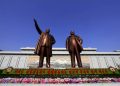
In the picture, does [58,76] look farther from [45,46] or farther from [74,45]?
[74,45]

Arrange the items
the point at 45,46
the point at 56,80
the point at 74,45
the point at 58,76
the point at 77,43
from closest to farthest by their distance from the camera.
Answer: the point at 56,80 < the point at 58,76 < the point at 45,46 < the point at 74,45 < the point at 77,43

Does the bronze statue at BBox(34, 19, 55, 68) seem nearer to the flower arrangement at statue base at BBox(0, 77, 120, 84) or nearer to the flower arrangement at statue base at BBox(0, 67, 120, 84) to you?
the flower arrangement at statue base at BBox(0, 67, 120, 84)

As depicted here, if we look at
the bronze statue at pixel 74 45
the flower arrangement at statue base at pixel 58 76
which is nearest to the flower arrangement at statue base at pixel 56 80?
the flower arrangement at statue base at pixel 58 76

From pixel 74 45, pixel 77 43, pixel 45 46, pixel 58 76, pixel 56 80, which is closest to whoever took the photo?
pixel 56 80

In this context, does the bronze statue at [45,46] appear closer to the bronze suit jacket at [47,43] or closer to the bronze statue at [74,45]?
the bronze suit jacket at [47,43]

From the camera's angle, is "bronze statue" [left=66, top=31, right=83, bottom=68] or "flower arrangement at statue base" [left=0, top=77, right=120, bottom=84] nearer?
"flower arrangement at statue base" [left=0, top=77, right=120, bottom=84]

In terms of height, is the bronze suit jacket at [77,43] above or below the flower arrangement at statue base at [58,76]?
above

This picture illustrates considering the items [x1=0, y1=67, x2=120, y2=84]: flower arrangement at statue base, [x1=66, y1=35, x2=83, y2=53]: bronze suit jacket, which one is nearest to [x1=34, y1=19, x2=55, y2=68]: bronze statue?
[x1=66, y1=35, x2=83, y2=53]: bronze suit jacket

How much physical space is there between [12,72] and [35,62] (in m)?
22.5

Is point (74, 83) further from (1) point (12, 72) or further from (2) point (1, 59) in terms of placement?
(2) point (1, 59)

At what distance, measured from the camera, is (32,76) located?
29.6 feet

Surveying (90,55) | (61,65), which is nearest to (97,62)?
(90,55)

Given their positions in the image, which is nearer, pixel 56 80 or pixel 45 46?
pixel 56 80

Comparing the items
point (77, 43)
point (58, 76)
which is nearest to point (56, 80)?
point (58, 76)
